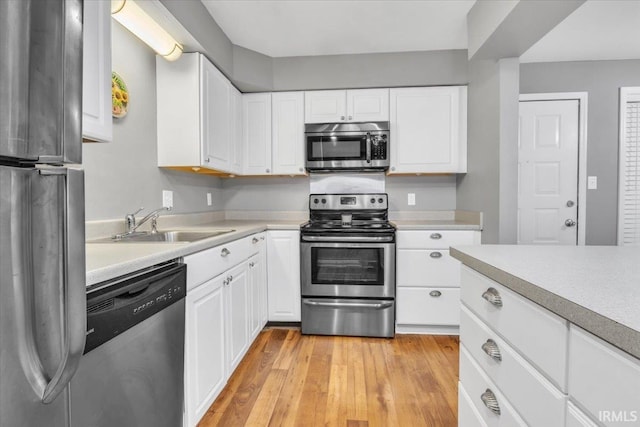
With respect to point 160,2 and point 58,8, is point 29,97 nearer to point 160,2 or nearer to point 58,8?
point 58,8

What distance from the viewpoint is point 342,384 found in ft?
6.12

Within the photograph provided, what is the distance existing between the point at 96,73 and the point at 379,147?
212 cm

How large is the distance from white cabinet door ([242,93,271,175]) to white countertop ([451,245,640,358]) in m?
2.16

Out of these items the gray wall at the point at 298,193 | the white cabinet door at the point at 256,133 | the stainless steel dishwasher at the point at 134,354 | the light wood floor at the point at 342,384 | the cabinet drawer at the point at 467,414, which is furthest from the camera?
the gray wall at the point at 298,193

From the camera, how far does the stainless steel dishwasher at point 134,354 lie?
0.81 metres

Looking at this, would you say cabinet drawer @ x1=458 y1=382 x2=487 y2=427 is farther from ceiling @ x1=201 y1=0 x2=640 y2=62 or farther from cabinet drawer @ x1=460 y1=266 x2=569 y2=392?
ceiling @ x1=201 y1=0 x2=640 y2=62

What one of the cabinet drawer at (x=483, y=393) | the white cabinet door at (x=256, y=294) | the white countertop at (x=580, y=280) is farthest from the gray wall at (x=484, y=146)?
the white cabinet door at (x=256, y=294)

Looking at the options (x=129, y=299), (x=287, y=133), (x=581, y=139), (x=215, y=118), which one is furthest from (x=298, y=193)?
(x=581, y=139)

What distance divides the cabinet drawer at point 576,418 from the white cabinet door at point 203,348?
1.27 m

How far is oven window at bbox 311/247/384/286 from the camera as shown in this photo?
2514 mm

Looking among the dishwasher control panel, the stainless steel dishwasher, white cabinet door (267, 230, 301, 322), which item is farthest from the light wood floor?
the dishwasher control panel

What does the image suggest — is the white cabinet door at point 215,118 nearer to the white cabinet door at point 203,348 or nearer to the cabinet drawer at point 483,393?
the white cabinet door at point 203,348

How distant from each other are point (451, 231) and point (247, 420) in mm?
1900

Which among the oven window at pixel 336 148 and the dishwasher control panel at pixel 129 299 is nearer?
the dishwasher control panel at pixel 129 299
